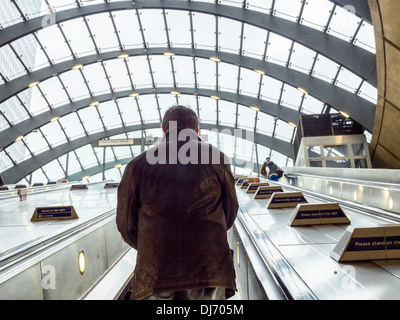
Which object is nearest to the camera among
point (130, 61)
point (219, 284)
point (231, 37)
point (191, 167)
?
point (219, 284)

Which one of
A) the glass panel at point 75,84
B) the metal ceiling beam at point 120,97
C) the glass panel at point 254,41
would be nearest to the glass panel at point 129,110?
the metal ceiling beam at point 120,97

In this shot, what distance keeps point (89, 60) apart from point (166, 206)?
79.0ft

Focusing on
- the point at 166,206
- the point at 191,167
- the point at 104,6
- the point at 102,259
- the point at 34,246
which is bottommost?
the point at 102,259

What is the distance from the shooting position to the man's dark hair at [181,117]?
6.51ft

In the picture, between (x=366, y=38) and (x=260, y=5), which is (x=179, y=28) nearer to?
(x=260, y=5)

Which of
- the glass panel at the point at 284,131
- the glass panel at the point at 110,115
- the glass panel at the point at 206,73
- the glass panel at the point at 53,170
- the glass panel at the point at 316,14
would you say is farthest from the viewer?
the glass panel at the point at 53,170

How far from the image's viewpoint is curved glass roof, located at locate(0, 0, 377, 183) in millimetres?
17578

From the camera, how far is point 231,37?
21484 mm

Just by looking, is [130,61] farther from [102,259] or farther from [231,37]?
[102,259]

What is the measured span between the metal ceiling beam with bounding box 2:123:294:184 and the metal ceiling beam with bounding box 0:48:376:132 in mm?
4871

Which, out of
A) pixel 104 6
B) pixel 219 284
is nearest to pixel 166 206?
pixel 219 284

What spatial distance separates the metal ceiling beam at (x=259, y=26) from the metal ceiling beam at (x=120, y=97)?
8.10m

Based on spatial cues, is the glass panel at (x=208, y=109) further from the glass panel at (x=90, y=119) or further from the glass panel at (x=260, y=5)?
the glass panel at (x=260, y=5)

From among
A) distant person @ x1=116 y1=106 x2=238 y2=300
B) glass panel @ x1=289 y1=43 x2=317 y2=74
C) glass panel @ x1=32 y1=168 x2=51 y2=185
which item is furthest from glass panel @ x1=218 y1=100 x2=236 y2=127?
distant person @ x1=116 y1=106 x2=238 y2=300
